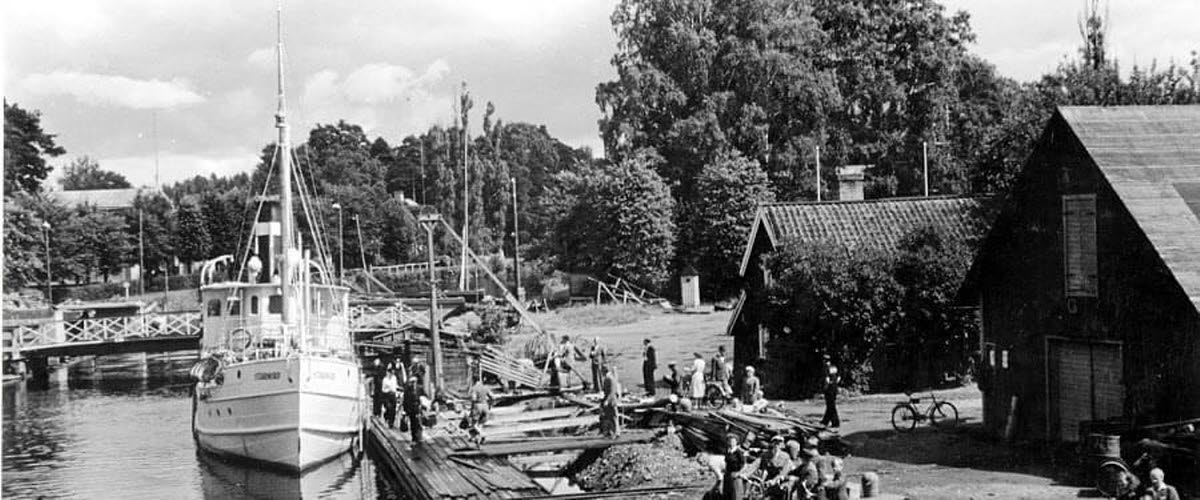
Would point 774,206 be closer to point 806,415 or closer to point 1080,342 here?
point 806,415

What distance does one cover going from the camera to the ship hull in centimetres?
3103

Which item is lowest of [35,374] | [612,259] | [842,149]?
[35,374]

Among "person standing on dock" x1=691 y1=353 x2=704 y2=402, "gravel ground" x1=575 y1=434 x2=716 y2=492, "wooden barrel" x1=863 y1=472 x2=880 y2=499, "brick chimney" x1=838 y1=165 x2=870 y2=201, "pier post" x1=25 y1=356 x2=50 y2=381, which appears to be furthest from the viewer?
"pier post" x1=25 y1=356 x2=50 y2=381

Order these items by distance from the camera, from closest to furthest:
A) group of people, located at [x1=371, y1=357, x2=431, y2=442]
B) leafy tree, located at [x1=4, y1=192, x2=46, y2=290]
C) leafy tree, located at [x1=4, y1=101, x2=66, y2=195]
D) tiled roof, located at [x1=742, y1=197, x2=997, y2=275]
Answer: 1. group of people, located at [x1=371, y1=357, x2=431, y2=442]
2. tiled roof, located at [x1=742, y1=197, x2=997, y2=275]
3. leafy tree, located at [x1=4, y1=192, x2=46, y2=290]
4. leafy tree, located at [x1=4, y1=101, x2=66, y2=195]

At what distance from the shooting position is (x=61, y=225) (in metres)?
84.6

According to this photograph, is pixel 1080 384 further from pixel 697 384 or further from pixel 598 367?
pixel 598 367

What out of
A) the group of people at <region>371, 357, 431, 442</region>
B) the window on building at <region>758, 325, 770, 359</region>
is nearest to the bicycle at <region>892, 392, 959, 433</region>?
the window on building at <region>758, 325, 770, 359</region>

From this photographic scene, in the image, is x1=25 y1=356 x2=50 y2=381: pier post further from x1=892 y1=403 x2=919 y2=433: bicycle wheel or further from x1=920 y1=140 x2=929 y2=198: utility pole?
x1=920 y1=140 x2=929 y2=198: utility pole

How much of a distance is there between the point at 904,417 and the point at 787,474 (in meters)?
9.39

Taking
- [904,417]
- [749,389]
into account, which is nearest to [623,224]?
Answer: [749,389]

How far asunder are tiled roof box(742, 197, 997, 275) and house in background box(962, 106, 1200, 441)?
1048 centimetres

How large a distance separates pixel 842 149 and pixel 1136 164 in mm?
48565

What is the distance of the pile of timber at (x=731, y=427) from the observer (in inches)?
897

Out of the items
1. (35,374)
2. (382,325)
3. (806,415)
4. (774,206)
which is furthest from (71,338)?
(806,415)
